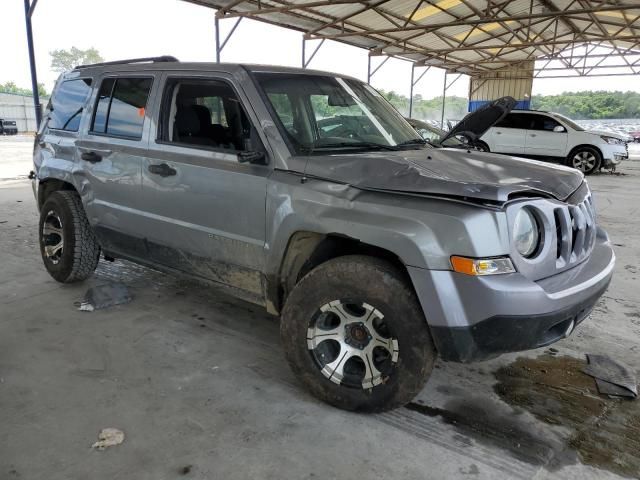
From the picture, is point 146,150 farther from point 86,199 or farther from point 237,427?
point 237,427

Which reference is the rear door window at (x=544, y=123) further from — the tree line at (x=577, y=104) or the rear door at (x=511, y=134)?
the tree line at (x=577, y=104)

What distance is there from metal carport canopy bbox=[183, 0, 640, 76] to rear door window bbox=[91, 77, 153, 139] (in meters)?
10.1

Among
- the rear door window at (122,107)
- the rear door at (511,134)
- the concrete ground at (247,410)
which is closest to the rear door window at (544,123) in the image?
the rear door at (511,134)

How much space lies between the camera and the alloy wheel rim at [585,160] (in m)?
13.2

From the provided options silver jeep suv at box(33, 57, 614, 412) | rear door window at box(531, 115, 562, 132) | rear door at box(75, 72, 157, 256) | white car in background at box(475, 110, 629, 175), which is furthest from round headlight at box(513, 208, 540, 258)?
rear door window at box(531, 115, 562, 132)

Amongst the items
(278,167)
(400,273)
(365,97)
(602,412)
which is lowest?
(602,412)

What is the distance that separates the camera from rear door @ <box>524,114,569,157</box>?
43.8ft

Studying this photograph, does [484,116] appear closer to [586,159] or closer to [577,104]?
[586,159]

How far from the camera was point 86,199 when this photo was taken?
409 centimetres

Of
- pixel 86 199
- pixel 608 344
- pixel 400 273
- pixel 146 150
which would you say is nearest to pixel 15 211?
pixel 86 199

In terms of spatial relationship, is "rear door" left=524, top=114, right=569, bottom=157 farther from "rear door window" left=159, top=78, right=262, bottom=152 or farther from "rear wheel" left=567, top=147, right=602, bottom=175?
"rear door window" left=159, top=78, right=262, bottom=152

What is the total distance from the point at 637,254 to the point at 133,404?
5.69 metres

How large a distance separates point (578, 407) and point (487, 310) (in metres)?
1.13

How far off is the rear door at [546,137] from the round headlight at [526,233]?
40.8 feet
